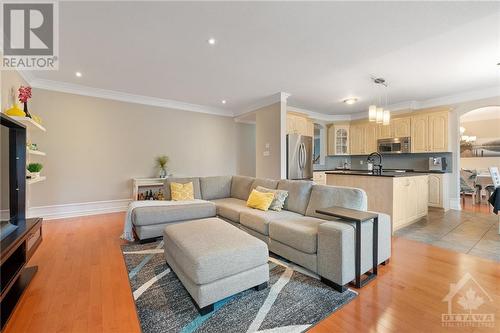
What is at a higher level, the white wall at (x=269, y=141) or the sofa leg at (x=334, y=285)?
the white wall at (x=269, y=141)

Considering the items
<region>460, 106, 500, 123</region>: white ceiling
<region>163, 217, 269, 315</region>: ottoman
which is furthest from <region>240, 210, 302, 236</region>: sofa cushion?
<region>460, 106, 500, 123</region>: white ceiling

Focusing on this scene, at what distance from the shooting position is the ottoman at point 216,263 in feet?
5.43

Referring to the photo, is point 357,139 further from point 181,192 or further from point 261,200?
point 181,192

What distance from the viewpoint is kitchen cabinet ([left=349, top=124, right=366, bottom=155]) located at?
6.66m

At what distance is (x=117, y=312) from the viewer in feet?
5.60

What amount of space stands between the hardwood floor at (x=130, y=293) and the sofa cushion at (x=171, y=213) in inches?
19.6

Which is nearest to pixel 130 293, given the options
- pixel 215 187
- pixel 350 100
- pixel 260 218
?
pixel 260 218

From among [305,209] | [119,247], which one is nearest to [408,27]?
[305,209]

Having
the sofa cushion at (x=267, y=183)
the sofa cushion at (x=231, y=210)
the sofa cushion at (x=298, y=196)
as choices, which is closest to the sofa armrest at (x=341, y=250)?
the sofa cushion at (x=298, y=196)

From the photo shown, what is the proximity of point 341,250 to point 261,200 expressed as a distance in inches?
57.6

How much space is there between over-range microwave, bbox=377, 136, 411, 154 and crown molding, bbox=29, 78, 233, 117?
4481 mm

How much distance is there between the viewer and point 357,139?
679cm

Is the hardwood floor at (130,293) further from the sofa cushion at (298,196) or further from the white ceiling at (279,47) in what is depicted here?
the white ceiling at (279,47)

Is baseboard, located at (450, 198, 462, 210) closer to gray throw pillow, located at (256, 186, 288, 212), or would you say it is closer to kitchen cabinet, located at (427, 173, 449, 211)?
kitchen cabinet, located at (427, 173, 449, 211)
